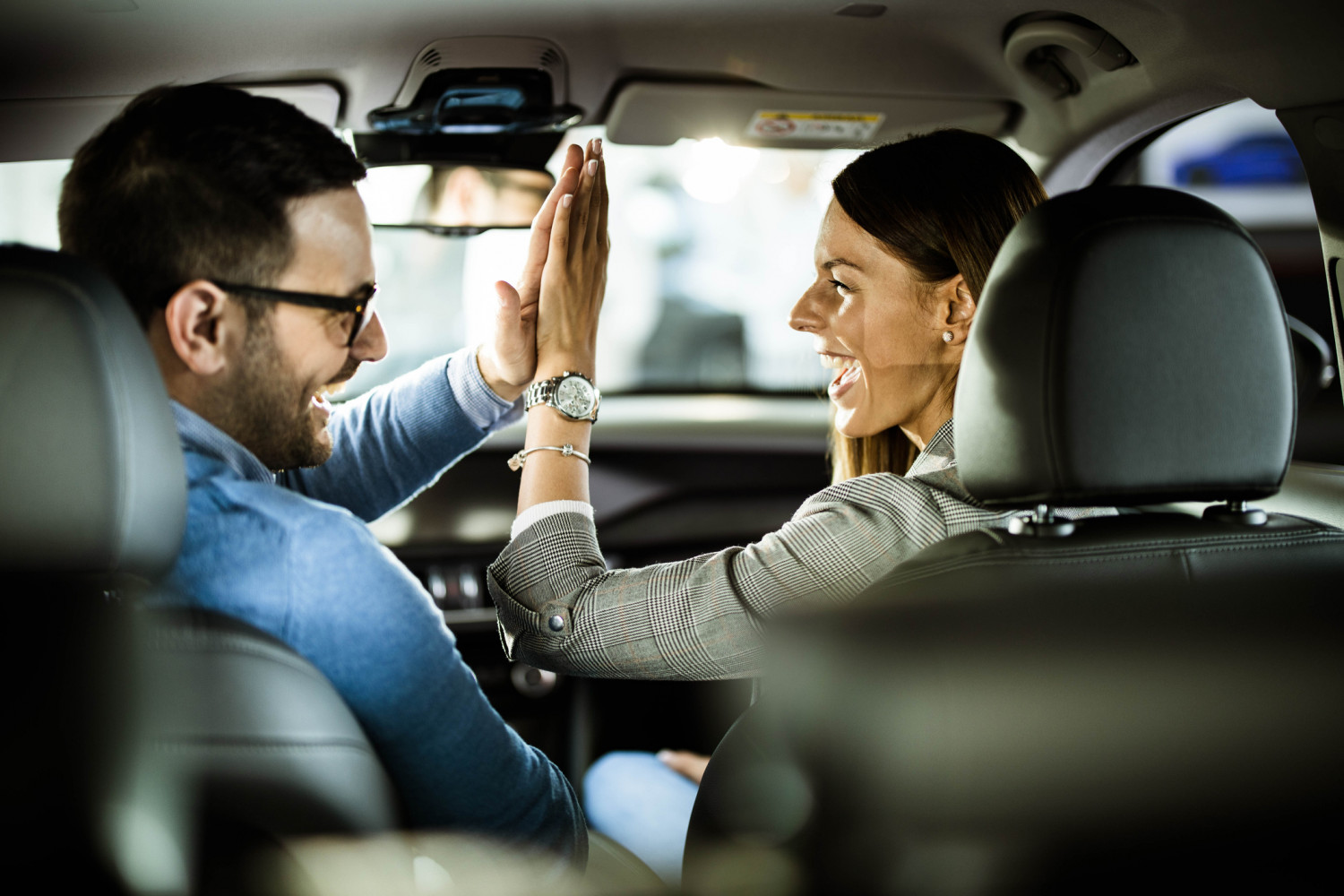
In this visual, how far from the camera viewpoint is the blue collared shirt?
115 cm

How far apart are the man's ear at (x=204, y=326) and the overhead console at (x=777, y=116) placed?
3.42ft

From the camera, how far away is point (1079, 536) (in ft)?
3.92

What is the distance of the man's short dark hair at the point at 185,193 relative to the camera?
1275 millimetres

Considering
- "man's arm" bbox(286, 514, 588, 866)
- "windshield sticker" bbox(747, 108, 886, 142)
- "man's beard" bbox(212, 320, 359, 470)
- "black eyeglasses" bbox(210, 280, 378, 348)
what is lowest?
"man's arm" bbox(286, 514, 588, 866)

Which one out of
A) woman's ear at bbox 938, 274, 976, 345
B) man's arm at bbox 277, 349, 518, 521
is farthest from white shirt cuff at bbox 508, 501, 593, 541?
woman's ear at bbox 938, 274, 976, 345

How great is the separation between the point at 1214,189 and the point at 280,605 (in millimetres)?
8262

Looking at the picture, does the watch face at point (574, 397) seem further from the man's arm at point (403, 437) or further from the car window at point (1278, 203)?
the car window at point (1278, 203)

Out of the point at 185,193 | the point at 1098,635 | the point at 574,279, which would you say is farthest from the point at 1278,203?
the point at 185,193

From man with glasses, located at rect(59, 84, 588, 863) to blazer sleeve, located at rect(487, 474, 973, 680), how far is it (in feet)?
0.62

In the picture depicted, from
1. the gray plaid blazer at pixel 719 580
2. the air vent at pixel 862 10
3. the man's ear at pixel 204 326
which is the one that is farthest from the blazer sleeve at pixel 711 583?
the air vent at pixel 862 10

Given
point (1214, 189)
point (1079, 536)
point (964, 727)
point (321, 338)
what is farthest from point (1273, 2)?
point (1214, 189)

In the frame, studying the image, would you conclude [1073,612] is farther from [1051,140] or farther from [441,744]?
[1051,140]

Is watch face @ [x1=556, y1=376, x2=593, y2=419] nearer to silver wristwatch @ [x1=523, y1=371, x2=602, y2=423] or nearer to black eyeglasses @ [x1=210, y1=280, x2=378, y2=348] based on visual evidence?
silver wristwatch @ [x1=523, y1=371, x2=602, y2=423]

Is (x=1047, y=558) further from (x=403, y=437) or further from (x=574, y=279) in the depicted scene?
(x=403, y=437)
